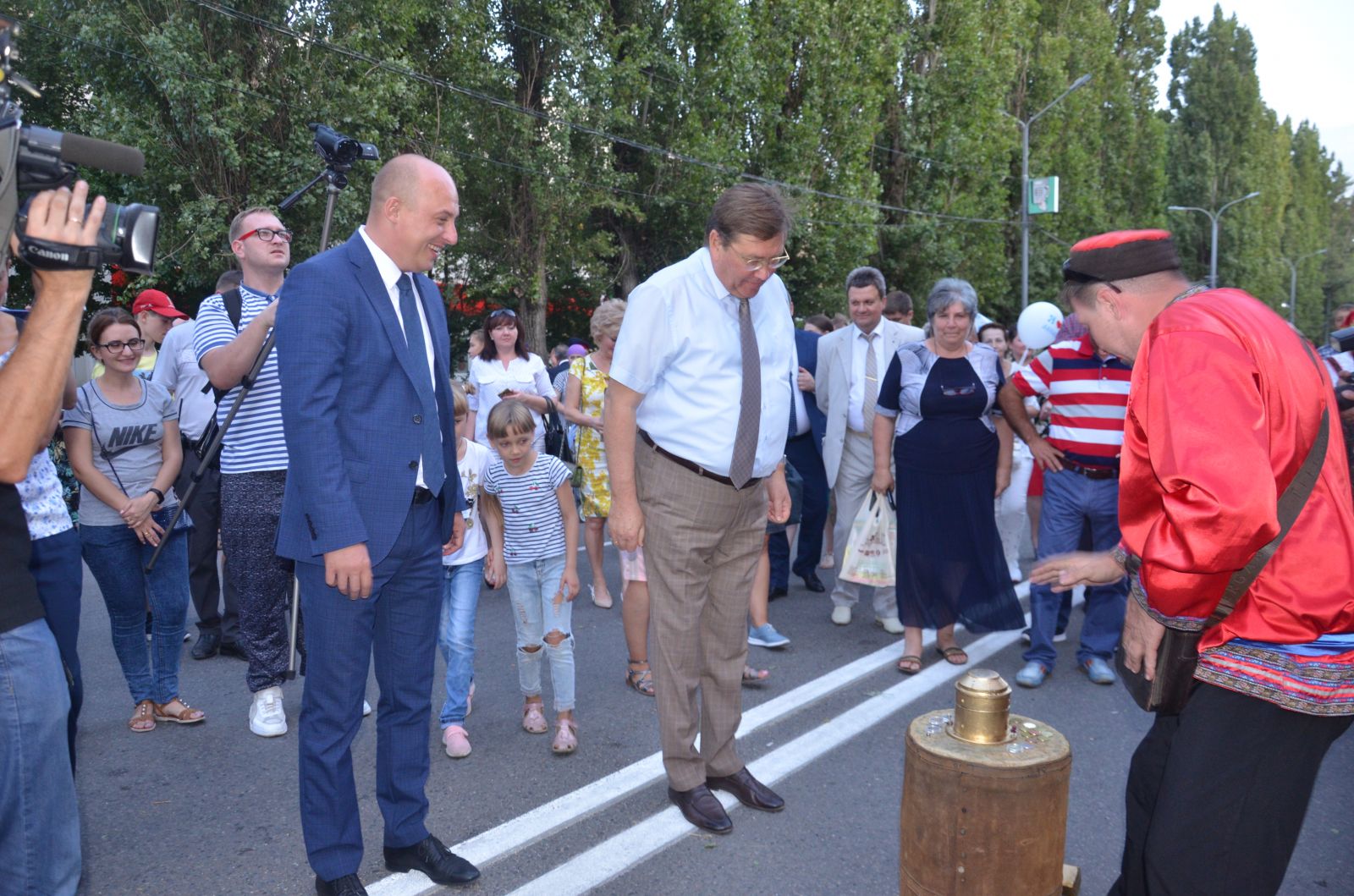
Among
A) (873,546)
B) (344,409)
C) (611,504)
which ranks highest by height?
(344,409)

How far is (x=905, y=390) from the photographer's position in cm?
564

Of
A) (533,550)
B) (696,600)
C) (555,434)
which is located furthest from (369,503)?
(555,434)

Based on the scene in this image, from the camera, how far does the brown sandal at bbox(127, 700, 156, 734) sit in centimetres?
468

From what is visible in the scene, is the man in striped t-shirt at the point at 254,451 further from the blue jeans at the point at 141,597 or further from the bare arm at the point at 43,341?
the bare arm at the point at 43,341

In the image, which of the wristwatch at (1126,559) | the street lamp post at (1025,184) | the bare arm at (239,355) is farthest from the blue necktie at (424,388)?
the street lamp post at (1025,184)

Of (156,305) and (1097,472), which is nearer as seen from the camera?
(1097,472)

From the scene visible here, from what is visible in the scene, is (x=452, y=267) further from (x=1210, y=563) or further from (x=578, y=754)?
(x=1210, y=563)

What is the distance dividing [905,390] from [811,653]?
61.3 inches

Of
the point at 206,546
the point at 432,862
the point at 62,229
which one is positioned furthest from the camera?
the point at 206,546

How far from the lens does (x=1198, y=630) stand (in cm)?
218

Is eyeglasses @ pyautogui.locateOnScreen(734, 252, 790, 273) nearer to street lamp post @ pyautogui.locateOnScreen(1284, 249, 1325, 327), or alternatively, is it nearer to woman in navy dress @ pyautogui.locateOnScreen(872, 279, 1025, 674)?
woman in navy dress @ pyautogui.locateOnScreen(872, 279, 1025, 674)

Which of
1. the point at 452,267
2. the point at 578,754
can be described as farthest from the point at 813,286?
the point at 578,754

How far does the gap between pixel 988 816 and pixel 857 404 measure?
13.7 ft

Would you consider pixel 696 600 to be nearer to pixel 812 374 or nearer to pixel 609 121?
pixel 812 374
